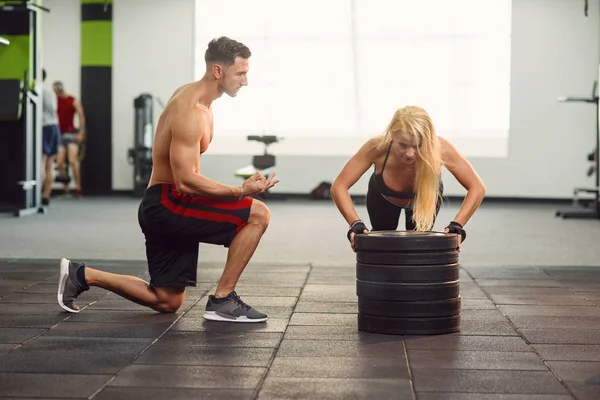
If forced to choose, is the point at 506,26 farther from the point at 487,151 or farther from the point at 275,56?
the point at 275,56

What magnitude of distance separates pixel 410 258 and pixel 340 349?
0.42 meters

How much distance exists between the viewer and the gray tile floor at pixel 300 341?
2.56 metres

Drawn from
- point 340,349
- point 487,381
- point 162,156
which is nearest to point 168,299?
point 162,156

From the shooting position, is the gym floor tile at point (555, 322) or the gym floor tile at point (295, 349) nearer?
the gym floor tile at point (295, 349)

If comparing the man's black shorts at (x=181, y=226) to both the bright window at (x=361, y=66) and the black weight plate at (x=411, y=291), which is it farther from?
the bright window at (x=361, y=66)

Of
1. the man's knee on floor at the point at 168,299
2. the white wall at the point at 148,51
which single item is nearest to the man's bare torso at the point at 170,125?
the man's knee on floor at the point at 168,299

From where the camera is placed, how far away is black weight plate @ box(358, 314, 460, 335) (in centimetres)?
332

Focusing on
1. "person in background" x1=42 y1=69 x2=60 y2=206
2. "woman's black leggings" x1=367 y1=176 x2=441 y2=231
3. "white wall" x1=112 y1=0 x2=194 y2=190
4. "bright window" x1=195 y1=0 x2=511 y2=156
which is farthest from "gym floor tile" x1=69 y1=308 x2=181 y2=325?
"white wall" x1=112 y1=0 x2=194 y2=190

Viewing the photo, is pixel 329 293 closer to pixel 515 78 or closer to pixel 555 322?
pixel 555 322

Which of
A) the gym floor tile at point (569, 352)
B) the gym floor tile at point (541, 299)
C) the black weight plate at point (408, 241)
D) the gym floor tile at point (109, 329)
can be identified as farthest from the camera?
the gym floor tile at point (541, 299)

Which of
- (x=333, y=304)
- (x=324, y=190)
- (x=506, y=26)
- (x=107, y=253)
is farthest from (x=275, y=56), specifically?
(x=333, y=304)

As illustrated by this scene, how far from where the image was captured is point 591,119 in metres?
12.0

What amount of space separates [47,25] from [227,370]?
11304mm

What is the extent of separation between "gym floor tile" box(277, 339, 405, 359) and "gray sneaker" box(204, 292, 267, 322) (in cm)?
38
